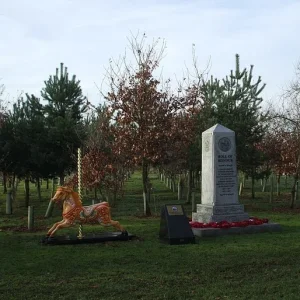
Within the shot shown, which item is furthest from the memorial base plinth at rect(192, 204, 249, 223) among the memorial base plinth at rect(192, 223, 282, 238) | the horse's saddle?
the horse's saddle

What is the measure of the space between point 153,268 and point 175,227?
290cm

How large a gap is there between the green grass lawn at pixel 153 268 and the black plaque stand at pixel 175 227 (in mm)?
254

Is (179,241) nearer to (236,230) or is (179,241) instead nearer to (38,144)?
(236,230)

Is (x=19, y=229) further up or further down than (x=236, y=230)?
further down

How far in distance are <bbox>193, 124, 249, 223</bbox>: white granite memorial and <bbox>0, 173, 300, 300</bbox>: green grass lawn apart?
5.11 ft

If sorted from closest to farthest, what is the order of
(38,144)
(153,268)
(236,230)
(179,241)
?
(153,268)
(179,241)
(236,230)
(38,144)

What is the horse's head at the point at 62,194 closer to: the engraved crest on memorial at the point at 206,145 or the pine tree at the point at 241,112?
the engraved crest on memorial at the point at 206,145

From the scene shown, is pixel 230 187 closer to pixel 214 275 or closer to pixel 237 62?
pixel 214 275

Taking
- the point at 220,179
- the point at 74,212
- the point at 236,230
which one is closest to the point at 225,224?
the point at 236,230

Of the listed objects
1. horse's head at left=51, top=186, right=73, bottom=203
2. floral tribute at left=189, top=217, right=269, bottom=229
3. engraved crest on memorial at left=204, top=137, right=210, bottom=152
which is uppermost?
engraved crest on memorial at left=204, top=137, right=210, bottom=152

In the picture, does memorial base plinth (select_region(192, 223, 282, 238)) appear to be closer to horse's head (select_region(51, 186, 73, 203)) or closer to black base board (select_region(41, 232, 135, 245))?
black base board (select_region(41, 232, 135, 245))

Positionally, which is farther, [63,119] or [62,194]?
[63,119]

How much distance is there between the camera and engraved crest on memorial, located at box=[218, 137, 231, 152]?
14.0 metres

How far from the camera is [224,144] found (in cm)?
1402
